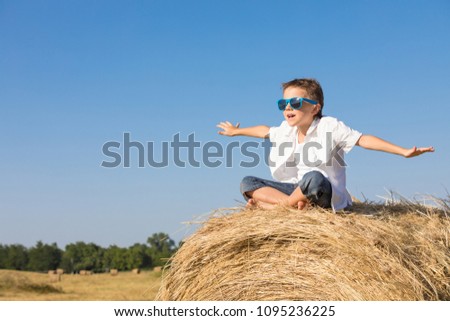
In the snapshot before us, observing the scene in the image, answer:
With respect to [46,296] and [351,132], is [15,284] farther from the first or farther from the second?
[351,132]

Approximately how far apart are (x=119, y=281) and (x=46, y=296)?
76.7 inches

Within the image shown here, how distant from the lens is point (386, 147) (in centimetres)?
410

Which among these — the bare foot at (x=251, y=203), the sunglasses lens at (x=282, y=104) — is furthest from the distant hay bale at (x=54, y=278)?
the sunglasses lens at (x=282, y=104)

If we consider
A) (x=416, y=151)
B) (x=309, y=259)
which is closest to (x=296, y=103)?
(x=416, y=151)

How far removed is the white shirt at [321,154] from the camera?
4.27 metres

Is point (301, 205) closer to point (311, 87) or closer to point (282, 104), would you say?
point (282, 104)

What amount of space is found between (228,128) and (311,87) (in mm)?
964

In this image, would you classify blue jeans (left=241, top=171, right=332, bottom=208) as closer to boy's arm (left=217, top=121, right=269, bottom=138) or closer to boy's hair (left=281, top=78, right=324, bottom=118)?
boy's hair (left=281, top=78, right=324, bottom=118)

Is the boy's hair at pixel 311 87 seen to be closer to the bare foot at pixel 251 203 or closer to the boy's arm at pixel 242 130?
the boy's arm at pixel 242 130

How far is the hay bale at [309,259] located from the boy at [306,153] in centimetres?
20

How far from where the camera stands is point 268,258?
3959mm

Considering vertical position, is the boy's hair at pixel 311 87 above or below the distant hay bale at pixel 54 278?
above

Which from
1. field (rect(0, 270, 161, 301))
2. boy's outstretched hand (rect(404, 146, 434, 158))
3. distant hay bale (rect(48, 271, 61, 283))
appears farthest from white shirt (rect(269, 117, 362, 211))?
distant hay bale (rect(48, 271, 61, 283))

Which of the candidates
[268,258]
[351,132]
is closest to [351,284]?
[268,258]
